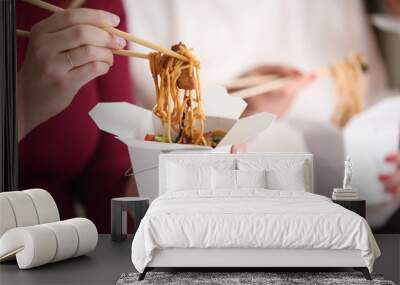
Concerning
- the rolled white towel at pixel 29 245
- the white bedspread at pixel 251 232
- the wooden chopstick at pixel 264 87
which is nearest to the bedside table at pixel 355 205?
the wooden chopstick at pixel 264 87

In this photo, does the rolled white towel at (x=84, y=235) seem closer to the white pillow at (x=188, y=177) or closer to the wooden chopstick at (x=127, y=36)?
the white pillow at (x=188, y=177)

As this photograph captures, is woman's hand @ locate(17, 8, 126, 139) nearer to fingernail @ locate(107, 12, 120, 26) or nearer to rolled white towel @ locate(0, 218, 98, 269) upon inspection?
fingernail @ locate(107, 12, 120, 26)

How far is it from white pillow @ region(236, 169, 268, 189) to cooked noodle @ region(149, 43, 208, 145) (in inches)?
30.0

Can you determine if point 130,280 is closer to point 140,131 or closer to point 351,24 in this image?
point 140,131

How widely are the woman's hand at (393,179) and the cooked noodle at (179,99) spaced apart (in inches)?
74.9

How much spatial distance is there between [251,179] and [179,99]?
1200 millimetres

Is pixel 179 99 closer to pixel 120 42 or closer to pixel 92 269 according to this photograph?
pixel 120 42

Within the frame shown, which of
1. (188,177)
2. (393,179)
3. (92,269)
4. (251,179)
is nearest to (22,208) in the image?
(92,269)

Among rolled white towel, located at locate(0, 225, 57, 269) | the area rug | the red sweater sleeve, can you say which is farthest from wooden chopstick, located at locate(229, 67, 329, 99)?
rolled white towel, located at locate(0, 225, 57, 269)

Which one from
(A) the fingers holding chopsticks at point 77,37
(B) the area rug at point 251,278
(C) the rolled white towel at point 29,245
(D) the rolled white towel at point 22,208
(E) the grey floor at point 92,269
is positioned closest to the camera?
(B) the area rug at point 251,278

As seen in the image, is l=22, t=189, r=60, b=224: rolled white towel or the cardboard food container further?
the cardboard food container

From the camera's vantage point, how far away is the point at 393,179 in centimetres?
767

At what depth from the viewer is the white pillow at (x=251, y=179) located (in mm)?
6973

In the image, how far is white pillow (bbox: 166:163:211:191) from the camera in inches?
280
